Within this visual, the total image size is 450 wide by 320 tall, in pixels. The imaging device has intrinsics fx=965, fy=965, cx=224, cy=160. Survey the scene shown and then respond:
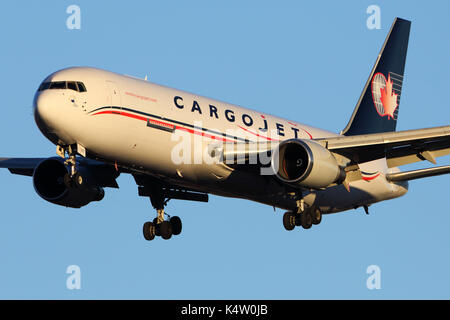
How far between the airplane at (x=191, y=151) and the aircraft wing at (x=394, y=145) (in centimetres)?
5

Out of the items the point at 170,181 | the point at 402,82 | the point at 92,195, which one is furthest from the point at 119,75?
the point at 402,82

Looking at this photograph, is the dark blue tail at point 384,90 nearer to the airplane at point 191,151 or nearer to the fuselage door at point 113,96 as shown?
the airplane at point 191,151

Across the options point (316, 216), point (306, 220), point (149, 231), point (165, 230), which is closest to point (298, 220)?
point (306, 220)

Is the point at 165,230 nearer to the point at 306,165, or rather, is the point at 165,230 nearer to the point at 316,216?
the point at 316,216

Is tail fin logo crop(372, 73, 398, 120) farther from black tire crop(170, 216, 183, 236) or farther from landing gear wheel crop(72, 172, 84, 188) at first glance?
landing gear wheel crop(72, 172, 84, 188)

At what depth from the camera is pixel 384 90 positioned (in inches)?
2105

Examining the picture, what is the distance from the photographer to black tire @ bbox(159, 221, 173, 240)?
1735 inches

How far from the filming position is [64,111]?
35.6 metres

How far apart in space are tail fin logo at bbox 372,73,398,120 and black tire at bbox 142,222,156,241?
1512 centimetres

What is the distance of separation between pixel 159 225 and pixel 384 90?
16483 millimetres

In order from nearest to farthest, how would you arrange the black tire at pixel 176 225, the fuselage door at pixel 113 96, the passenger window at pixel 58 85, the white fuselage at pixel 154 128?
1. the white fuselage at pixel 154 128
2. the passenger window at pixel 58 85
3. the fuselage door at pixel 113 96
4. the black tire at pixel 176 225

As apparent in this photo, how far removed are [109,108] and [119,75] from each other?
2.22 m

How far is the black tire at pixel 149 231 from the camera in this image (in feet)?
145

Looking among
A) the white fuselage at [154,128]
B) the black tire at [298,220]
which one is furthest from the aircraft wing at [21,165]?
the black tire at [298,220]
